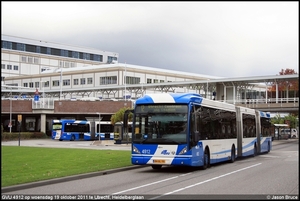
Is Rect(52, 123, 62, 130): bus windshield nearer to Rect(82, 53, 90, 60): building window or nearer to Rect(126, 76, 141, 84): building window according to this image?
Rect(126, 76, 141, 84): building window

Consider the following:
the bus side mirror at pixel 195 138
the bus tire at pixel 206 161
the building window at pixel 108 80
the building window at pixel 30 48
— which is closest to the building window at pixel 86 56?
the building window at pixel 30 48

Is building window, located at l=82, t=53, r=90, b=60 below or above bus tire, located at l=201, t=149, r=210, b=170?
above

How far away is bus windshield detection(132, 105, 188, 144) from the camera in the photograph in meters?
19.0

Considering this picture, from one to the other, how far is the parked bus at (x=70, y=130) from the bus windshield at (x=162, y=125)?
169 ft

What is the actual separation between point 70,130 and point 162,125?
52463 mm

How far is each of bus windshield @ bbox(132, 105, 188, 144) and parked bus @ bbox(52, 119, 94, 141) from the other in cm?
5144

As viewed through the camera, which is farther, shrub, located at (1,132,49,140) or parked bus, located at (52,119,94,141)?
parked bus, located at (52,119,94,141)

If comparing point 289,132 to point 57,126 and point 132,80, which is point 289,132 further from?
point 57,126

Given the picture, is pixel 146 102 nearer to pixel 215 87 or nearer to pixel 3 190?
pixel 3 190

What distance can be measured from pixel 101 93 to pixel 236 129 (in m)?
72.2

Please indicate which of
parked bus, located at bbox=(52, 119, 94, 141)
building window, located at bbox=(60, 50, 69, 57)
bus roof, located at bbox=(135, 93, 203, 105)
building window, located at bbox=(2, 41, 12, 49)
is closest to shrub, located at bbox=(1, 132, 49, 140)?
parked bus, located at bbox=(52, 119, 94, 141)

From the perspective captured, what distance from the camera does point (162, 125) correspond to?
19.2 m

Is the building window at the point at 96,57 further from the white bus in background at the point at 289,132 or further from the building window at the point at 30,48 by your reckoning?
the white bus in background at the point at 289,132

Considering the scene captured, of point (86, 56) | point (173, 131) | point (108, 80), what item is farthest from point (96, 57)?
point (173, 131)
